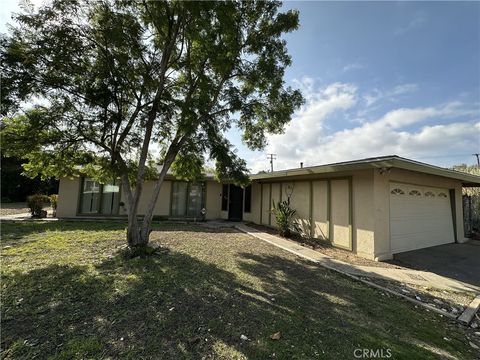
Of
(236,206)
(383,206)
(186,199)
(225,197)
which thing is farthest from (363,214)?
(186,199)

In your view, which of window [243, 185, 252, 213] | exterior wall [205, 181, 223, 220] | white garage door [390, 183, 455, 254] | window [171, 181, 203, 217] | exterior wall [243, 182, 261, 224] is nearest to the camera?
white garage door [390, 183, 455, 254]

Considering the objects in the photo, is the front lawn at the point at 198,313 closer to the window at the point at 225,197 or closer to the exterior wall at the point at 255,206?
the exterior wall at the point at 255,206

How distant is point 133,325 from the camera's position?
120 inches

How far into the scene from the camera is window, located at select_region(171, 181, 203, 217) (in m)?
13.7

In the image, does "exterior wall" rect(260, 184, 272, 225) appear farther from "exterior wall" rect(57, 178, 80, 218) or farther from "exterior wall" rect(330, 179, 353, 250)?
"exterior wall" rect(57, 178, 80, 218)

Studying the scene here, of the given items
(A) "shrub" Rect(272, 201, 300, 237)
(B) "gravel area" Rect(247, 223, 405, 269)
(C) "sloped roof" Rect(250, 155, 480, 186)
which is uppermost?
(C) "sloped roof" Rect(250, 155, 480, 186)

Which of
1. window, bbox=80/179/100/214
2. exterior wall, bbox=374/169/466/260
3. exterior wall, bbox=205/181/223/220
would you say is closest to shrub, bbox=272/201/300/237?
exterior wall, bbox=374/169/466/260

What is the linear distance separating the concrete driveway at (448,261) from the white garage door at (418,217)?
340 mm

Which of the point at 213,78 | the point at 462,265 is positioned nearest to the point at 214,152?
the point at 213,78

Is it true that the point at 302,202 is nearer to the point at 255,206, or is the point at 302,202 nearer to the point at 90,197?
the point at 255,206

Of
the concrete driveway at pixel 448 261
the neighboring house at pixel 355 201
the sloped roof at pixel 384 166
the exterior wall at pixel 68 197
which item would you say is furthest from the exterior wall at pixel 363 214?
the exterior wall at pixel 68 197

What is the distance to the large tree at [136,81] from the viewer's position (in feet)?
18.4

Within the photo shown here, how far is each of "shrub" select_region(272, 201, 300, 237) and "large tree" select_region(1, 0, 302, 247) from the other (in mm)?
2999

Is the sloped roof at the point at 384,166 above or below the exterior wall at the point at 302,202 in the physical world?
above
